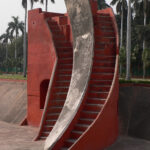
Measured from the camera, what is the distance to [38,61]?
15148mm

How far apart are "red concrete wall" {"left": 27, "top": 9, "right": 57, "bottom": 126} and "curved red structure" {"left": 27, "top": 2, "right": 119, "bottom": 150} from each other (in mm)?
48

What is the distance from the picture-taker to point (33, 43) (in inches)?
610

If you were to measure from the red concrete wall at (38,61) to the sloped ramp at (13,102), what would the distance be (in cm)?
137

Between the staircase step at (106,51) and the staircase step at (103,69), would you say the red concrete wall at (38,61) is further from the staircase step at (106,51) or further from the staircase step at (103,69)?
the staircase step at (103,69)

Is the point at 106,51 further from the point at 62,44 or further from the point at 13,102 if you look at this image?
the point at 13,102

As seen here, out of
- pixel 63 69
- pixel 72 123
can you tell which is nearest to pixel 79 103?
pixel 72 123

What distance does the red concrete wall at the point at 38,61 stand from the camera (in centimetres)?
1461

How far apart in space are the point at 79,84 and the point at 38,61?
4334mm

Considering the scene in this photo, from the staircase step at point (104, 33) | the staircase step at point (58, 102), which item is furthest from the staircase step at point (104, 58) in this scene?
the staircase step at point (58, 102)

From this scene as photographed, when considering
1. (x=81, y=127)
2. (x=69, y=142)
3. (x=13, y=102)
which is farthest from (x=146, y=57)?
(x=69, y=142)

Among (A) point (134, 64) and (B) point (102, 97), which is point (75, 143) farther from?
(A) point (134, 64)

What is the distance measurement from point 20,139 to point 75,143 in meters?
3.64

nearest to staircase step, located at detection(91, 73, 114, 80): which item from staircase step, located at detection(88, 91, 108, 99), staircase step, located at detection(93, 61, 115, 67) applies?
staircase step, located at detection(93, 61, 115, 67)

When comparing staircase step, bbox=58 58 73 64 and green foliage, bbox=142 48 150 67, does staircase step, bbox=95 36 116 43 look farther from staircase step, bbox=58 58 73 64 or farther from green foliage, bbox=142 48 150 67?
green foliage, bbox=142 48 150 67
